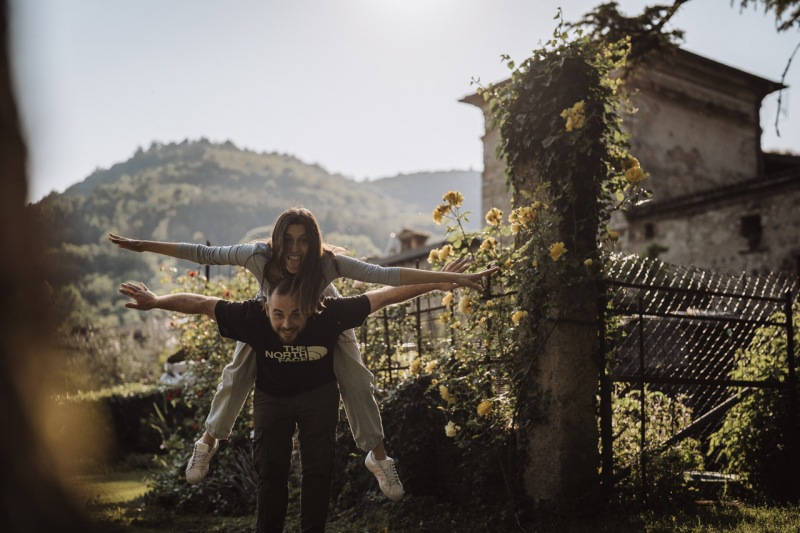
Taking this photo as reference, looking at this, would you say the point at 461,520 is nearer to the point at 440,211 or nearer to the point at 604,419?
the point at 604,419

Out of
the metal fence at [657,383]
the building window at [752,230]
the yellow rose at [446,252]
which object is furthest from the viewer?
the building window at [752,230]

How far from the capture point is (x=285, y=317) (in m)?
3.81

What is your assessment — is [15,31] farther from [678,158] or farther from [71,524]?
[678,158]

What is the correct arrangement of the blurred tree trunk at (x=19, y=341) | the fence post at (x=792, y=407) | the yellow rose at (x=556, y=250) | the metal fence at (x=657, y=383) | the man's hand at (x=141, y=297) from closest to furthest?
1. the blurred tree trunk at (x=19, y=341)
2. the man's hand at (x=141, y=297)
3. the yellow rose at (x=556, y=250)
4. the metal fence at (x=657, y=383)
5. the fence post at (x=792, y=407)

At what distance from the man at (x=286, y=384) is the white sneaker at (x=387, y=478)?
475 millimetres

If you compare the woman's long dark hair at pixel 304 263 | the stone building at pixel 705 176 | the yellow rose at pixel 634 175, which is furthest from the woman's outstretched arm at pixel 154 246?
the stone building at pixel 705 176

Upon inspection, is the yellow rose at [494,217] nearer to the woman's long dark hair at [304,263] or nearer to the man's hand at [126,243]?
the woman's long dark hair at [304,263]

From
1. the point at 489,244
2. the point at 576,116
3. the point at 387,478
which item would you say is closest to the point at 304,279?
the point at 387,478

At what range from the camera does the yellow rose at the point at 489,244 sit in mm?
5008

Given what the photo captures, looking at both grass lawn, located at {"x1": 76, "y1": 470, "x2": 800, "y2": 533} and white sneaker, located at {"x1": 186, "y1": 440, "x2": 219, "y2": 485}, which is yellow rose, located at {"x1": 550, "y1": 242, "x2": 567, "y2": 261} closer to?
grass lawn, located at {"x1": 76, "y1": 470, "x2": 800, "y2": 533}

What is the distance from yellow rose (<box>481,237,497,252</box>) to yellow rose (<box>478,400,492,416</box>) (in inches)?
42.4

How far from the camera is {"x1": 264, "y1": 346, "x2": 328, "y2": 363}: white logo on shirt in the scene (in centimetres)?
387

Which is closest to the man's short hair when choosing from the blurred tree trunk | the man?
the man

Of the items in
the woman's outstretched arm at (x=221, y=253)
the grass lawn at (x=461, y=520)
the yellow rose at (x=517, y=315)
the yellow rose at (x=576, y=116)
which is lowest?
the grass lawn at (x=461, y=520)
